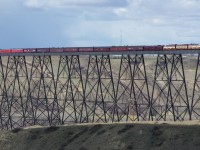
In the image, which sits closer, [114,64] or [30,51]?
[30,51]

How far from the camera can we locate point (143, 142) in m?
59.2

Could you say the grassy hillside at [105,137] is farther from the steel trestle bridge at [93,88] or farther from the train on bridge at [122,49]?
the train on bridge at [122,49]

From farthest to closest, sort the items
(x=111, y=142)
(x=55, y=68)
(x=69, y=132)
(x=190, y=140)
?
(x=55, y=68), (x=69, y=132), (x=111, y=142), (x=190, y=140)

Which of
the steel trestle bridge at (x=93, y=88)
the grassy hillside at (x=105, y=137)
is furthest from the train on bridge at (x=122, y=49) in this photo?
the grassy hillside at (x=105, y=137)

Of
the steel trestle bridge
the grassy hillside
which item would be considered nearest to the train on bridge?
the steel trestle bridge

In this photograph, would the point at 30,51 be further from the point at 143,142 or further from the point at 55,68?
the point at 55,68

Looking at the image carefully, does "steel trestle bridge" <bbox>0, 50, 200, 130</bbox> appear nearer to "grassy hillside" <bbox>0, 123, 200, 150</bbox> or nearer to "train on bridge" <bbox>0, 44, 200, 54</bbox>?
"train on bridge" <bbox>0, 44, 200, 54</bbox>

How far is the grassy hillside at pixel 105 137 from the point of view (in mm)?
57625

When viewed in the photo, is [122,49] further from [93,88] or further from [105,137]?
[105,137]

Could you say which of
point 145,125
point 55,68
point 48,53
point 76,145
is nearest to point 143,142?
point 145,125

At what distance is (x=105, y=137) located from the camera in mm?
63375

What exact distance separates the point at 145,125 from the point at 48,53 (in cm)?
2297

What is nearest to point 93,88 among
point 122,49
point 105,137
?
point 122,49

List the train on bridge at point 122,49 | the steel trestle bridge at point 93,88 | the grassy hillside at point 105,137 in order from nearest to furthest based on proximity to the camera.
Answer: the grassy hillside at point 105,137, the train on bridge at point 122,49, the steel trestle bridge at point 93,88
